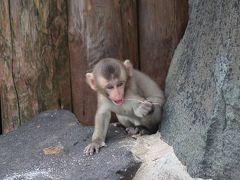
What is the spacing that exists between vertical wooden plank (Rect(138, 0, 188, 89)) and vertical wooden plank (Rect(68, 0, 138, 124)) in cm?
10

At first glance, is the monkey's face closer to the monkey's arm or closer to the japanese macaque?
the japanese macaque

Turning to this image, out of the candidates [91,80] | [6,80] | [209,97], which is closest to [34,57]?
[6,80]

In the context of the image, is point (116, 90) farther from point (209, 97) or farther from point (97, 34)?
point (209, 97)

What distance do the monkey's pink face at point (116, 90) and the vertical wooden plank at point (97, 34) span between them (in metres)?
0.68

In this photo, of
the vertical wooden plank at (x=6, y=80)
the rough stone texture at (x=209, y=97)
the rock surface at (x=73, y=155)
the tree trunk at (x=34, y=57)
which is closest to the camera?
the rough stone texture at (x=209, y=97)

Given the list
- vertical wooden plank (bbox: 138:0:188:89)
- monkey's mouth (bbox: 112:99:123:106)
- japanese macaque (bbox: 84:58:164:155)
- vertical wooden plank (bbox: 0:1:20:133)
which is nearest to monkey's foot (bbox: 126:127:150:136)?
japanese macaque (bbox: 84:58:164:155)

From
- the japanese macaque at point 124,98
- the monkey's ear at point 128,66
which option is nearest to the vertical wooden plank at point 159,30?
the japanese macaque at point 124,98

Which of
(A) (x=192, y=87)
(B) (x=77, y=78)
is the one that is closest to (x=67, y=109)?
(B) (x=77, y=78)

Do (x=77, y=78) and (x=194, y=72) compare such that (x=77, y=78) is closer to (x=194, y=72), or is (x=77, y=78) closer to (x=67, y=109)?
(x=67, y=109)

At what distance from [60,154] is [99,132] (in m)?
0.42

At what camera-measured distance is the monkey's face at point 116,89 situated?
5430 millimetres

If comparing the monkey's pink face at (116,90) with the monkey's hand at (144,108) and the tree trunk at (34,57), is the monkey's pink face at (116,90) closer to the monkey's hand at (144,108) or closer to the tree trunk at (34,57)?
the monkey's hand at (144,108)

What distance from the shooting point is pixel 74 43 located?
241 inches

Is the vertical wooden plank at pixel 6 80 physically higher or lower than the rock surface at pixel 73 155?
Answer: higher
